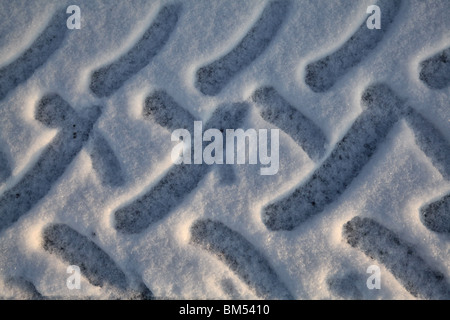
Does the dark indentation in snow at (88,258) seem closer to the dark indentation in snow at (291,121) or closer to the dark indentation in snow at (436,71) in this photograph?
the dark indentation in snow at (291,121)

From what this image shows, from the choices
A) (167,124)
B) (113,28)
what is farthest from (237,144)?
(113,28)

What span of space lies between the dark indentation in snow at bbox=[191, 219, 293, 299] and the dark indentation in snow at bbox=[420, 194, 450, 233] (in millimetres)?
167

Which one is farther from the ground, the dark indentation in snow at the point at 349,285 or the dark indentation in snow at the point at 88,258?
the dark indentation in snow at the point at 88,258

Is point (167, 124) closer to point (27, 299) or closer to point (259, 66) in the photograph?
point (259, 66)

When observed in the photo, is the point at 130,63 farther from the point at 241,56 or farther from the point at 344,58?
the point at 344,58

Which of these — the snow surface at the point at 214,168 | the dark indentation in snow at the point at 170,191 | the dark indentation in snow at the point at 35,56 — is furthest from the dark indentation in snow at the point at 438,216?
the dark indentation in snow at the point at 35,56

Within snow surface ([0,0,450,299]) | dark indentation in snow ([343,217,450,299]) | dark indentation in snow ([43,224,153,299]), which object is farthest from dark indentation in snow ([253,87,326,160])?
dark indentation in snow ([43,224,153,299])

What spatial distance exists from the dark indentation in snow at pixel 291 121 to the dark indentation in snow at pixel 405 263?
0.35 feet

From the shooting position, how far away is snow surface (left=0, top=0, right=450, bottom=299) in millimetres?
425

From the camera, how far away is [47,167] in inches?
17.4

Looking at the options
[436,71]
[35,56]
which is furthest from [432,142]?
[35,56]

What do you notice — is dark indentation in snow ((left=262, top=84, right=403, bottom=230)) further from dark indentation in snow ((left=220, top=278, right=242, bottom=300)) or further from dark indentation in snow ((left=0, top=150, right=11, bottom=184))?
dark indentation in snow ((left=0, top=150, right=11, bottom=184))

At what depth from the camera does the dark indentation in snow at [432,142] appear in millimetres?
421

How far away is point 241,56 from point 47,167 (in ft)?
0.82
